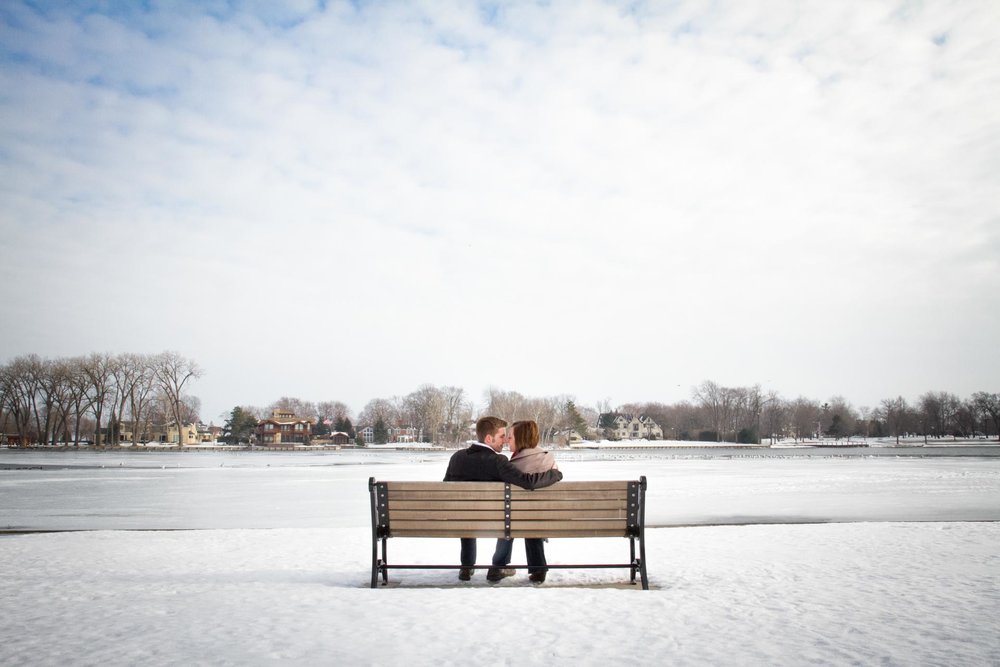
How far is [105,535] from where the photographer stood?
33.3 ft

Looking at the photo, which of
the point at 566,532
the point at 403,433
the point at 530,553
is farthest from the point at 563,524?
the point at 403,433

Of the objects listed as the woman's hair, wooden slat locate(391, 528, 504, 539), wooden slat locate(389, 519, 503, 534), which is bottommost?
wooden slat locate(391, 528, 504, 539)

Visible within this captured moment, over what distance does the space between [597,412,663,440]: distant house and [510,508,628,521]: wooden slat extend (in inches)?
7017

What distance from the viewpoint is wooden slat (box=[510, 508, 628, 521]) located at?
20.7 feet

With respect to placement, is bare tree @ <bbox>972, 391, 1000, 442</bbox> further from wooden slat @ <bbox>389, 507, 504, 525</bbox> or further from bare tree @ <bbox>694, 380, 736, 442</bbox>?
wooden slat @ <bbox>389, 507, 504, 525</bbox>

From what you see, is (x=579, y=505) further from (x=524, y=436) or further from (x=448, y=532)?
(x=448, y=532)

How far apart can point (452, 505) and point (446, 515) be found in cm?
11

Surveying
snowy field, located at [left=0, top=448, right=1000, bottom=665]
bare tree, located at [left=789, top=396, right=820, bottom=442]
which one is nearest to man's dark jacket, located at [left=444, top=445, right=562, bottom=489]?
snowy field, located at [left=0, top=448, right=1000, bottom=665]

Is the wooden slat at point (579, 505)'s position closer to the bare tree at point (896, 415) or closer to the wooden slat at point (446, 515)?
the wooden slat at point (446, 515)

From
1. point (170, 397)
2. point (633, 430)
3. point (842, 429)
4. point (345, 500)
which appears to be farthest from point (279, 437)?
point (345, 500)

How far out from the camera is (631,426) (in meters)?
188

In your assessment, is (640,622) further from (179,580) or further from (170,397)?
(170,397)

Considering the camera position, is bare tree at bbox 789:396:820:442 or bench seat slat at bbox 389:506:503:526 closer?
bench seat slat at bbox 389:506:503:526

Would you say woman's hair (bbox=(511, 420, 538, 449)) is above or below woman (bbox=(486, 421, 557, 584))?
above
